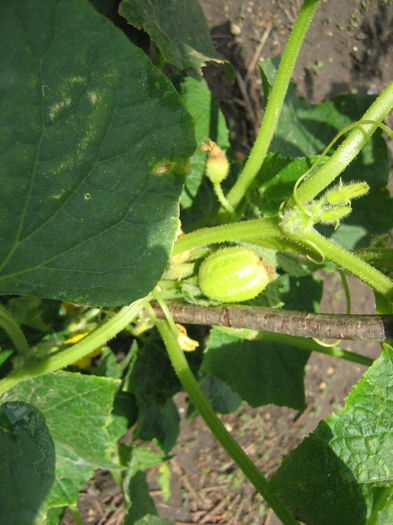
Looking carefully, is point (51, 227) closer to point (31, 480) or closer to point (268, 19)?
point (31, 480)

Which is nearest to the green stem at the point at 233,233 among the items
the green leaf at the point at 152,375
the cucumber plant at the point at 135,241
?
the cucumber plant at the point at 135,241

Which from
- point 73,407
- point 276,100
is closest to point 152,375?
point 73,407

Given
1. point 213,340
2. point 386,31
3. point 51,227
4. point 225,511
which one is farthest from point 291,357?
point 386,31

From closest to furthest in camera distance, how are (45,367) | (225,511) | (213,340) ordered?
(45,367)
(213,340)
(225,511)

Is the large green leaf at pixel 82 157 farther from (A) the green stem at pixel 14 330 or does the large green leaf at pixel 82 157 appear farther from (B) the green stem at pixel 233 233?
(A) the green stem at pixel 14 330

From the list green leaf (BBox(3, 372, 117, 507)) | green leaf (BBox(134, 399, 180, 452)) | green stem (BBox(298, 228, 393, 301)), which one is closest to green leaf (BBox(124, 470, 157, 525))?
green leaf (BBox(134, 399, 180, 452))

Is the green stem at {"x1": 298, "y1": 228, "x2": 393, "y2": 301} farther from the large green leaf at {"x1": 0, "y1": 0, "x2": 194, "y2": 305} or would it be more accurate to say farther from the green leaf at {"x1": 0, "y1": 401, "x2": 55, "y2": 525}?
the green leaf at {"x1": 0, "y1": 401, "x2": 55, "y2": 525}
